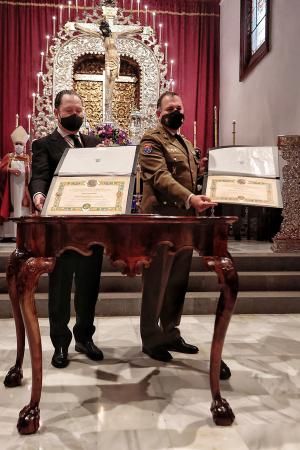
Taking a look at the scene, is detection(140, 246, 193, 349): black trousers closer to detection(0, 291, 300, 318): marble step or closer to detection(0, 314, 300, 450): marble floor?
detection(0, 314, 300, 450): marble floor

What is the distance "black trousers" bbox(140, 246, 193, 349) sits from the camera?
2.20m

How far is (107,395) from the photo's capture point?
177 cm

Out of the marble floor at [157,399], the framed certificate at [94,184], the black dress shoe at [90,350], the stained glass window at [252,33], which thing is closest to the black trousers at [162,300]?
the marble floor at [157,399]

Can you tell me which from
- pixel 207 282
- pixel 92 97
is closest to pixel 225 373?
pixel 207 282

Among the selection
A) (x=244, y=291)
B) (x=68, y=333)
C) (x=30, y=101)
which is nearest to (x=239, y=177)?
→ (x=68, y=333)

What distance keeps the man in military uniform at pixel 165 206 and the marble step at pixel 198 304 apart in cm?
82

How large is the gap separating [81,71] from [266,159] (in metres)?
6.98

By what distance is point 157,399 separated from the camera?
67.8 inches

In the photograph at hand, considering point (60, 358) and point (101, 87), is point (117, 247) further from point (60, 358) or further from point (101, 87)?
point (101, 87)

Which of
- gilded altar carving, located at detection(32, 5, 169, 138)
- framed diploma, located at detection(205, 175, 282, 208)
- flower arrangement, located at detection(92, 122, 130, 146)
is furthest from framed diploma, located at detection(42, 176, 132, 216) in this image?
gilded altar carving, located at detection(32, 5, 169, 138)

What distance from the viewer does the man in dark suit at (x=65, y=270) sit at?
7.11 feet

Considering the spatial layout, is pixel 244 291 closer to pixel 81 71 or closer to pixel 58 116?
pixel 58 116

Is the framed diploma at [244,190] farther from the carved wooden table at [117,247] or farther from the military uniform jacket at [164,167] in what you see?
the carved wooden table at [117,247]

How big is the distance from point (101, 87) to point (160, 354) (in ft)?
22.5
